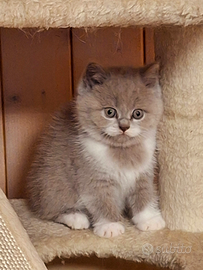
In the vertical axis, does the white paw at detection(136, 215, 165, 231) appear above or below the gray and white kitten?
below

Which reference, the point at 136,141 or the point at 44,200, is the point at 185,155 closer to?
the point at 136,141

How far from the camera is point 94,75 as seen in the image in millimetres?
1282

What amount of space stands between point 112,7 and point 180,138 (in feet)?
1.40

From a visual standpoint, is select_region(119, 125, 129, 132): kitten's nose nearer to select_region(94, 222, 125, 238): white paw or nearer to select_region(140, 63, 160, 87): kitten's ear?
select_region(140, 63, 160, 87): kitten's ear

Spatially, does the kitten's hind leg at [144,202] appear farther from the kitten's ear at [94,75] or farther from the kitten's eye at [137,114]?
the kitten's ear at [94,75]

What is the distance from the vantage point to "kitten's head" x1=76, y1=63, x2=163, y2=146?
1.26m

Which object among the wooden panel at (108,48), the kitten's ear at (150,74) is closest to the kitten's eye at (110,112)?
the kitten's ear at (150,74)

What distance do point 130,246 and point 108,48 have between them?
796 mm

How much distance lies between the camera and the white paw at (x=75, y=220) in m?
1.31

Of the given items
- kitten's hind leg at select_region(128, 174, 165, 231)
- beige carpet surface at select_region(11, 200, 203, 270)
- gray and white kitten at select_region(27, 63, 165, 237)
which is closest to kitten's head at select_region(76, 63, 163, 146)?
gray and white kitten at select_region(27, 63, 165, 237)

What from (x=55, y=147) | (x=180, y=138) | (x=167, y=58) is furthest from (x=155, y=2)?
(x=55, y=147)

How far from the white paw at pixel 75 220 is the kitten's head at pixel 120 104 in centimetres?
24

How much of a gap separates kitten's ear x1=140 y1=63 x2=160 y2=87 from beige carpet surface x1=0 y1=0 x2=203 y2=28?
289 mm

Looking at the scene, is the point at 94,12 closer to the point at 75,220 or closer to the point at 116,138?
the point at 116,138
